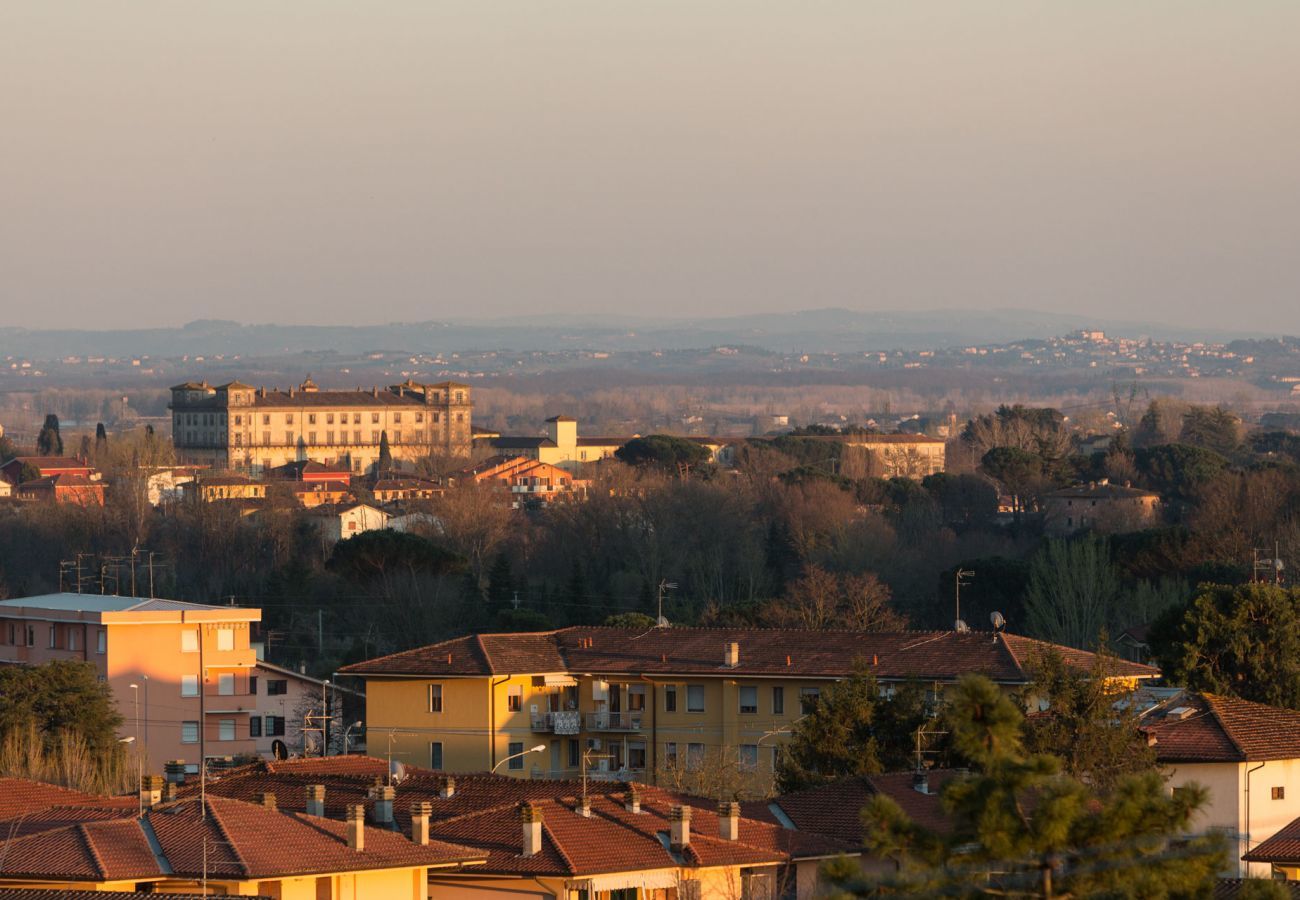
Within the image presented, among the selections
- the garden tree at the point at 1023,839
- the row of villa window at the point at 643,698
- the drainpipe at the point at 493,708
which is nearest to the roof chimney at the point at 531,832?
the garden tree at the point at 1023,839

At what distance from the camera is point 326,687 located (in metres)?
37.1

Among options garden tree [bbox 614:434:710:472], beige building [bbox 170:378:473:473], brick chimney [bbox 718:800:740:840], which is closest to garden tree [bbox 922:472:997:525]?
garden tree [bbox 614:434:710:472]

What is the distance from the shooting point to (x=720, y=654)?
31.7 m

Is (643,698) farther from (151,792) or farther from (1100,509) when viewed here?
(1100,509)

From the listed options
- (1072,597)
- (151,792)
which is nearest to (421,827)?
(151,792)

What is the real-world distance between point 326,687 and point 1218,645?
1417 centimetres

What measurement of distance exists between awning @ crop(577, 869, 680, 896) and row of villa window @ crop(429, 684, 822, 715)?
1225 centimetres

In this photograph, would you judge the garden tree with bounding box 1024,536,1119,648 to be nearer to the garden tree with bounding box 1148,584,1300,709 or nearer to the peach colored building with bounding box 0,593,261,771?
the garden tree with bounding box 1148,584,1300,709

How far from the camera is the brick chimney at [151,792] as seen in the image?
1935cm

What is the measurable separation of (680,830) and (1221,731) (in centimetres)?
655

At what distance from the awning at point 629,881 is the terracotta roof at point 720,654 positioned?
10924mm

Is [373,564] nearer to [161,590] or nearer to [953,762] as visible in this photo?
[161,590]

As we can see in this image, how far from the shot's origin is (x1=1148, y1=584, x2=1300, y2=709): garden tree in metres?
27.7

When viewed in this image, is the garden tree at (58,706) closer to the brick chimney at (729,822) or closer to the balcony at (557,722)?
the balcony at (557,722)
